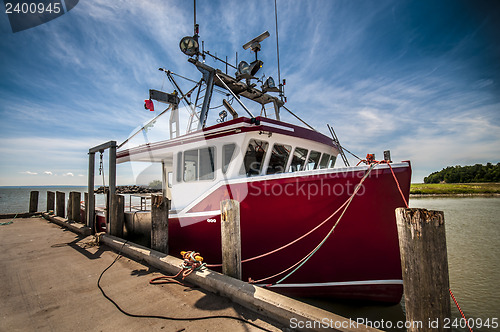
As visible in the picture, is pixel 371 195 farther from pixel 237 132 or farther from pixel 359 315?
pixel 237 132

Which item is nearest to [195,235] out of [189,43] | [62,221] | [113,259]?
[113,259]

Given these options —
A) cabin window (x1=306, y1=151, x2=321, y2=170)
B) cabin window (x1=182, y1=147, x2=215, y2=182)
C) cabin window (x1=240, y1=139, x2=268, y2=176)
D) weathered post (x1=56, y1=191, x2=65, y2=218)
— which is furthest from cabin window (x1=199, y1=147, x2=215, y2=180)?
weathered post (x1=56, y1=191, x2=65, y2=218)

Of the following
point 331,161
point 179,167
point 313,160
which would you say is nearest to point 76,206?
point 179,167

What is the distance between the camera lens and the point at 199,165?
5.68m

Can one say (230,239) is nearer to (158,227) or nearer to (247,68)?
(158,227)

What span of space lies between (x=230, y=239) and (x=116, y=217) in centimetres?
445

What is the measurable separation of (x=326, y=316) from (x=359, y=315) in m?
2.62

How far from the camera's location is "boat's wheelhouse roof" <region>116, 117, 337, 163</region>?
15.8ft

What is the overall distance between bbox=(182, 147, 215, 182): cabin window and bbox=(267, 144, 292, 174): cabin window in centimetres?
141

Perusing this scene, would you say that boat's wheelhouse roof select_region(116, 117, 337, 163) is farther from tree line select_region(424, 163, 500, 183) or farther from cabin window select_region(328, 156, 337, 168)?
tree line select_region(424, 163, 500, 183)

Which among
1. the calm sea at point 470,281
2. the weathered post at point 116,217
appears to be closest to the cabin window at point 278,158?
the calm sea at point 470,281

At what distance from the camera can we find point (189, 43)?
6.43 m

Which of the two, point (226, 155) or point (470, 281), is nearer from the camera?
point (226, 155)

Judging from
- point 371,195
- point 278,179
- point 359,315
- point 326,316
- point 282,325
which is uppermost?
point 278,179
